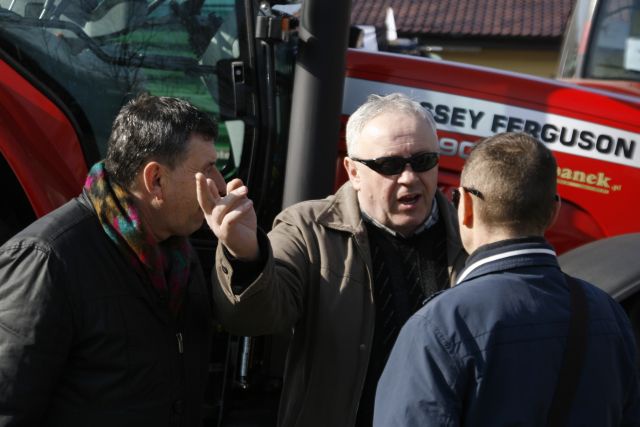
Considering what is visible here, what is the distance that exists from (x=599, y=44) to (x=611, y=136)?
6.66 feet

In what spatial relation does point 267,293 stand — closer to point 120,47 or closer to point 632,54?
point 120,47

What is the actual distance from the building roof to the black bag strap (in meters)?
19.0

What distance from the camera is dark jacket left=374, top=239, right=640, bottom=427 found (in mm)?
1636

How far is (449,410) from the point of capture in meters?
1.62

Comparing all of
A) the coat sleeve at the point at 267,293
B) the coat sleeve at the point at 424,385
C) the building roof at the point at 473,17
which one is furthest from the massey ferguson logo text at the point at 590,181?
the building roof at the point at 473,17

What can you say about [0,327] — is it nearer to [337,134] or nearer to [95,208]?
[95,208]

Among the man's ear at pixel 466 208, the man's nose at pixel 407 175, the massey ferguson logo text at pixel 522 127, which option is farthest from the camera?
the massey ferguson logo text at pixel 522 127

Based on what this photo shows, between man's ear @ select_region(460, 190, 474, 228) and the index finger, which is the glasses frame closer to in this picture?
the index finger

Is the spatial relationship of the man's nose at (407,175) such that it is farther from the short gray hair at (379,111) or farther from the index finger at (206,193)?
the index finger at (206,193)

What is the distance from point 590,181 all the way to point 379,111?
144 centimetres

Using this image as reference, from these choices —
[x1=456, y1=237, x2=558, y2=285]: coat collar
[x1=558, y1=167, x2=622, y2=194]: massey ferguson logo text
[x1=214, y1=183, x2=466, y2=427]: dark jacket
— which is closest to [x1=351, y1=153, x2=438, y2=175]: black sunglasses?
[x1=214, y1=183, x2=466, y2=427]: dark jacket

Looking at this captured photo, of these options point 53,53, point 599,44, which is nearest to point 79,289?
point 53,53

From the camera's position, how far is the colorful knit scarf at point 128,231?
2.02m

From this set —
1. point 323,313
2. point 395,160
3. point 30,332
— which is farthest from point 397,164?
point 30,332
